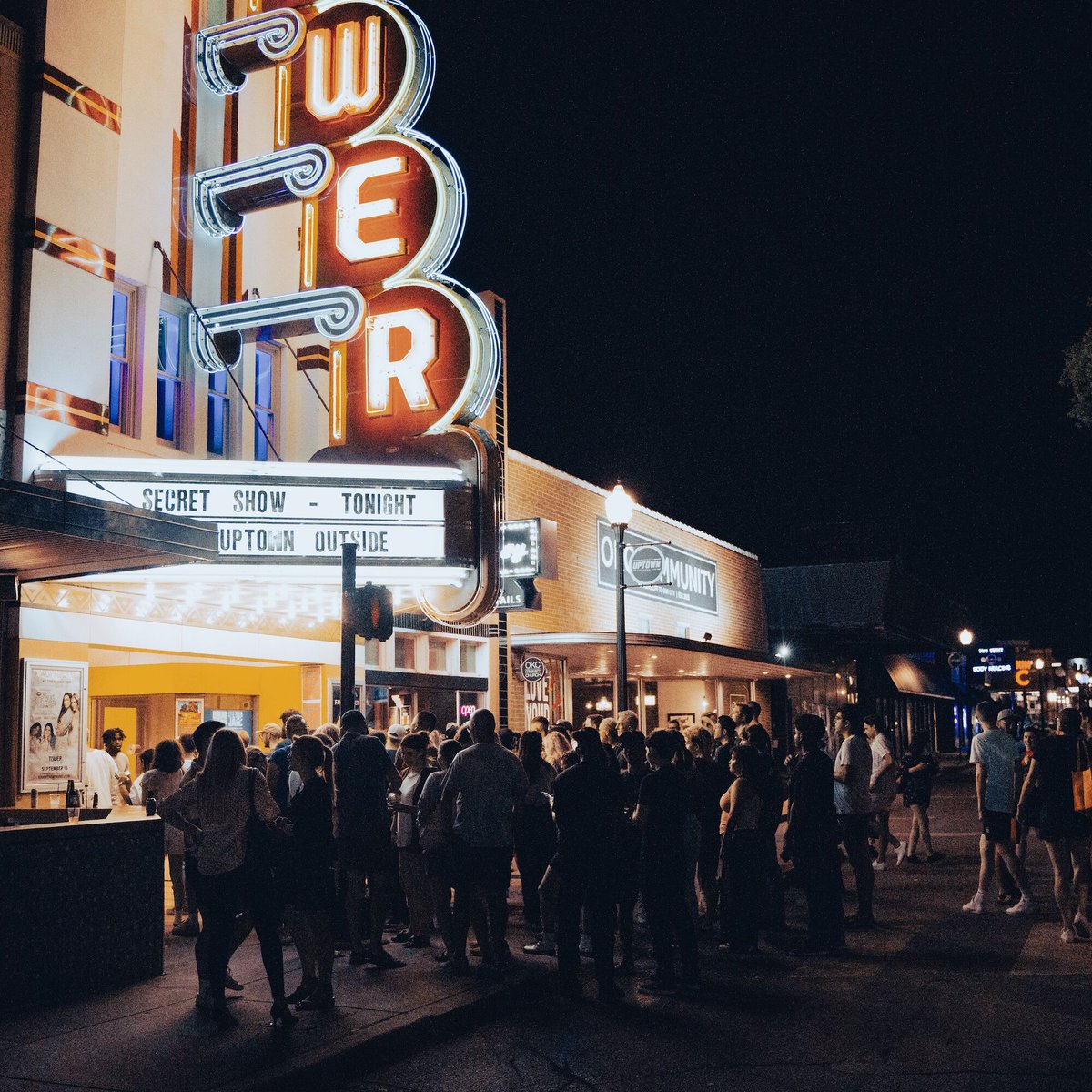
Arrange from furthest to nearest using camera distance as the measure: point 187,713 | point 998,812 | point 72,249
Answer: point 187,713
point 72,249
point 998,812

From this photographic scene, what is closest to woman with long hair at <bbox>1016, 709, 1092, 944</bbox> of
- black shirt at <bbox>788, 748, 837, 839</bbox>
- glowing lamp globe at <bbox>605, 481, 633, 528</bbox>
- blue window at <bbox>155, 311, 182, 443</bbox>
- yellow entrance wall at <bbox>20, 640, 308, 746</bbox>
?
black shirt at <bbox>788, 748, 837, 839</bbox>

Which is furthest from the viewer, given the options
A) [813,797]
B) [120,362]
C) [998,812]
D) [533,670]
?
[533,670]

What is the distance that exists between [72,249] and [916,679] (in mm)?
43112

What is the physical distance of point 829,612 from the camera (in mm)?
42594

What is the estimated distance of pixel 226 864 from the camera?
7.37m

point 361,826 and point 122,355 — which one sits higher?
point 122,355

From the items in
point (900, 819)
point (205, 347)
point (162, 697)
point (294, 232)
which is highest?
point (294, 232)

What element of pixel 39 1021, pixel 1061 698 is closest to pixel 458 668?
pixel 39 1021

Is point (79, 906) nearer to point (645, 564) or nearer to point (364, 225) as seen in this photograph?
point (364, 225)

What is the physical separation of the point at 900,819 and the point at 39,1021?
17.8m

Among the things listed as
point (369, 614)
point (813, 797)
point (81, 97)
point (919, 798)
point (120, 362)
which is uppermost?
point (81, 97)

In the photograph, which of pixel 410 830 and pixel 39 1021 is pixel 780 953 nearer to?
pixel 410 830

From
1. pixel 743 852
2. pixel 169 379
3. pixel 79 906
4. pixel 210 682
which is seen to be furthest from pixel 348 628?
pixel 210 682

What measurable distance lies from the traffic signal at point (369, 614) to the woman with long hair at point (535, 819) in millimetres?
1592
